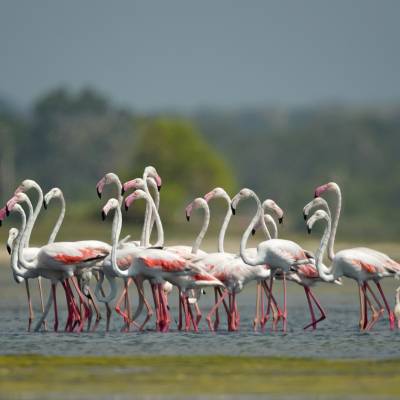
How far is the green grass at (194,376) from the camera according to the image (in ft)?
40.8

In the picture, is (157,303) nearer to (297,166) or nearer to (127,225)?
(127,225)

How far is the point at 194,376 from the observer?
13312 millimetres

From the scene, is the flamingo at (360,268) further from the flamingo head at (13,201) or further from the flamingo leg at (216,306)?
the flamingo head at (13,201)

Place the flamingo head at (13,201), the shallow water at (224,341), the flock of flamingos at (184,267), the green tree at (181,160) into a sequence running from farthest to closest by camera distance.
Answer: the green tree at (181,160)
the flamingo head at (13,201)
the flock of flamingos at (184,267)
the shallow water at (224,341)

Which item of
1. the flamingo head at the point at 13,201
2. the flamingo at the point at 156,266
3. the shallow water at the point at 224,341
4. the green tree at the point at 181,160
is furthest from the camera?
the green tree at the point at 181,160

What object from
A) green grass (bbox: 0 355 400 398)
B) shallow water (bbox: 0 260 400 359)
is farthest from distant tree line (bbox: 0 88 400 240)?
green grass (bbox: 0 355 400 398)

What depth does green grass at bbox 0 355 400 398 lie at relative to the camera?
1243 centimetres

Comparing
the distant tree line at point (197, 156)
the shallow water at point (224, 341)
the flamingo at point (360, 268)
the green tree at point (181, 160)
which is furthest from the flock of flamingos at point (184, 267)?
the green tree at point (181, 160)

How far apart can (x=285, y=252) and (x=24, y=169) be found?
86026 millimetres

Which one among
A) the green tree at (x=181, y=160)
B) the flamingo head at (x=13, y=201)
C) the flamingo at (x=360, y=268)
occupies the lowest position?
the flamingo at (x=360, y=268)

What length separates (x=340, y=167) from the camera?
115438 mm

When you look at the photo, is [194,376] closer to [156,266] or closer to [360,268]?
[156,266]

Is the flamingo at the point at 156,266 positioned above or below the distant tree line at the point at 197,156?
below

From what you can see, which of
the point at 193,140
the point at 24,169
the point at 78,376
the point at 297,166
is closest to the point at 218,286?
the point at 78,376
